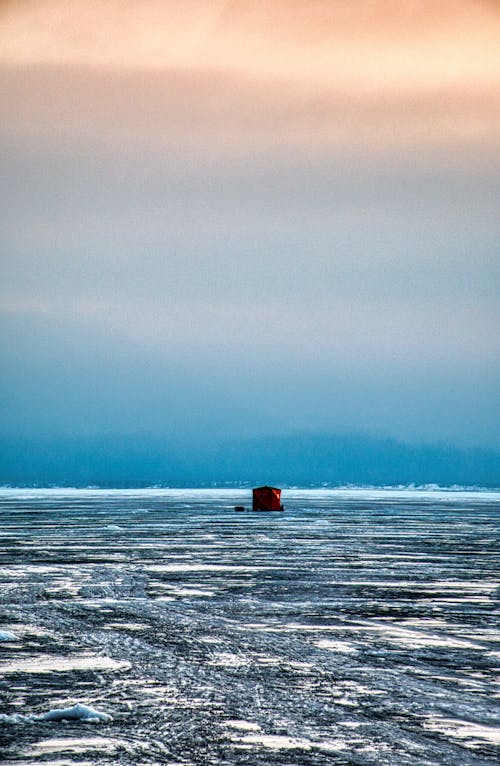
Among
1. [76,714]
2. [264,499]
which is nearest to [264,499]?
[264,499]

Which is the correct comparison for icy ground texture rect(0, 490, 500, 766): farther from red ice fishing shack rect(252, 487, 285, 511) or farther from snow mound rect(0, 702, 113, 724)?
red ice fishing shack rect(252, 487, 285, 511)

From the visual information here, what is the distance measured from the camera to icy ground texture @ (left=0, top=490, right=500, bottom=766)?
8.91m

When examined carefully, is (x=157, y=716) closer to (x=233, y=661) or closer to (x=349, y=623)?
(x=233, y=661)

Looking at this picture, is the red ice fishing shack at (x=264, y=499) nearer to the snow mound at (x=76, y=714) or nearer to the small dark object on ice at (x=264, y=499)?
the small dark object on ice at (x=264, y=499)

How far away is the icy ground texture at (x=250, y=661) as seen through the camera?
891 cm

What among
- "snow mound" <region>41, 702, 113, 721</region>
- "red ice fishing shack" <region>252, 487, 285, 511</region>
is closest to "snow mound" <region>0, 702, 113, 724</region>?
"snow mound" <region>41, 702, 113, 721</region>

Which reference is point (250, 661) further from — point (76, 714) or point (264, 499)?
point (264, 499)

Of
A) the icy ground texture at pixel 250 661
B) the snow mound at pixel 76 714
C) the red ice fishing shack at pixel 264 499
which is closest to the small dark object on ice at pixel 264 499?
the red ice fishing shack at pixel 264 499

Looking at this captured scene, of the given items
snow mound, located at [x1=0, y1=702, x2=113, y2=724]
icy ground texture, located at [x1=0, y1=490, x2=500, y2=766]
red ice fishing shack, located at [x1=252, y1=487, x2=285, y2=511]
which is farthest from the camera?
red ice fishing shack, located at [x1=252, y1=487, x2=285, y2=511]

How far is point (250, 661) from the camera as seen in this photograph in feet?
42.8

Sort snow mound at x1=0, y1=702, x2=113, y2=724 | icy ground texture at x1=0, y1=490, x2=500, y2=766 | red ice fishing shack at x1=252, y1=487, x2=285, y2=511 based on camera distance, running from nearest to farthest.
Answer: icy ground texture at x1=0, y1=490, x2=500, y2=766
snow mound at x1=0, y1=702, x2=113, y2=724
red ice fishing shack at x1=252, y1=487, x2=285, y2=511

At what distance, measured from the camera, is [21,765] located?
8.22m

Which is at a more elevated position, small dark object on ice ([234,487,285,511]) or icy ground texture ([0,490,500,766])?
small dark object on ice ([234,487,285,511])

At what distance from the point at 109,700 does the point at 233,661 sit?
267cm
